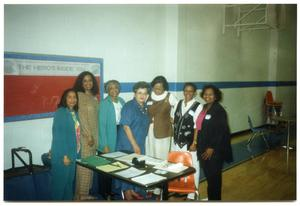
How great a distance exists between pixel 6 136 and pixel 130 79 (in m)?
1.40

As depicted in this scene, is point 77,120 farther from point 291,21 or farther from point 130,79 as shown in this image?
point 291,21

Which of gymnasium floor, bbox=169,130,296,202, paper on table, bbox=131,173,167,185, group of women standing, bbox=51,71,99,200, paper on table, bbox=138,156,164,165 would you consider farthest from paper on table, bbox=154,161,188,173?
group of women standing, bbox=51,71,99,200

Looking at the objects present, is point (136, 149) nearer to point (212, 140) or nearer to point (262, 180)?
point (212, 140)

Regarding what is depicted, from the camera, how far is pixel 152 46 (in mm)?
3529

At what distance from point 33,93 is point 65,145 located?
0.64m

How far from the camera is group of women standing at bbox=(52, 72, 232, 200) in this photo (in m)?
3.27

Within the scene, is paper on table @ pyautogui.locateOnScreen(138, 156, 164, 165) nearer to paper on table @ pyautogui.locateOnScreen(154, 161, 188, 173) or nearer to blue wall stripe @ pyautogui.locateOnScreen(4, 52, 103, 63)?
paper on table @ pyautogui.locateOnScreen(154, 161, 188, 173)

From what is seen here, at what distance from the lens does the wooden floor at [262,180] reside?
3258 mm

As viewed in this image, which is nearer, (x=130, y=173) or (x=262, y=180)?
(x=130, y=173)

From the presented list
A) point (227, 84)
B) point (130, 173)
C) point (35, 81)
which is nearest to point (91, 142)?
point (130, 173)

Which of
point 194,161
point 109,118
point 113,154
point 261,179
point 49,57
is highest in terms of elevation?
point 49,57

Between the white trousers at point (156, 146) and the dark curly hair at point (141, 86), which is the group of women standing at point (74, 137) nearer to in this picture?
the dark curly hair at point (141, 86)

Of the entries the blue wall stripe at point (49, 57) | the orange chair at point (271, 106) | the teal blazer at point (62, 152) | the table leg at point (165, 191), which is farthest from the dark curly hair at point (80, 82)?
the orange chair at point (271, 106)

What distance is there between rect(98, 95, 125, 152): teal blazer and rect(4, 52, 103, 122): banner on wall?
1.45 ft
